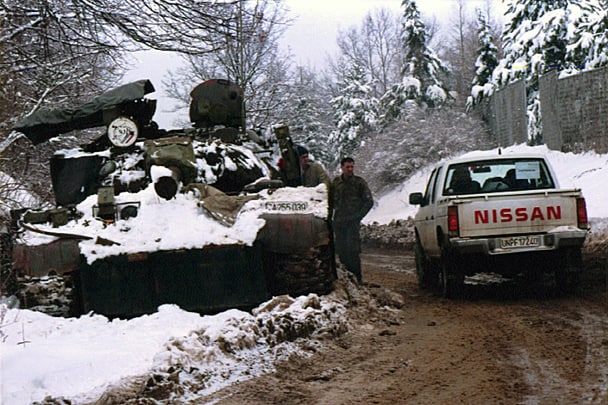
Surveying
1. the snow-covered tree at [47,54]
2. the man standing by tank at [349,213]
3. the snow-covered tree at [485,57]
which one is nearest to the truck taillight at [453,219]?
the man standing by tank at [349,213]

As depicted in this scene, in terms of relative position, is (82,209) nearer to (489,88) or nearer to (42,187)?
(42,187)

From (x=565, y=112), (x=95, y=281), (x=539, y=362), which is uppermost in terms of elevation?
(x=565, y=112)

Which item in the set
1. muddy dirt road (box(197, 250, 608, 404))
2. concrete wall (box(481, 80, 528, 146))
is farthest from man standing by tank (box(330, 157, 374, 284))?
concrete wall (box(481, 80, 528, 146))

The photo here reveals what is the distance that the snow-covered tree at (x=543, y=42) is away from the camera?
94.6ft

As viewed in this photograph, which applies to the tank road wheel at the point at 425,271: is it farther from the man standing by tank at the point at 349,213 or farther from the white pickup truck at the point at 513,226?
the white pickup truck at the point at 513,226

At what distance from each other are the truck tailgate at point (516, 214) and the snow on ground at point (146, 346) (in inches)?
76.1

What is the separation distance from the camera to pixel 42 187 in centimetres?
1452

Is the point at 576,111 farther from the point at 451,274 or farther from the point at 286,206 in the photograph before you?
the point at 286,206

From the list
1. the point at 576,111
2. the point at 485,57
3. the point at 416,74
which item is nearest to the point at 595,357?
the point at 576,111

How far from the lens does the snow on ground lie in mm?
5230

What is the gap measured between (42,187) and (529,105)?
2385 cm

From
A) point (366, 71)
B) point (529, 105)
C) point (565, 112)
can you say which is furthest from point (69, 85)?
point (366, 71)

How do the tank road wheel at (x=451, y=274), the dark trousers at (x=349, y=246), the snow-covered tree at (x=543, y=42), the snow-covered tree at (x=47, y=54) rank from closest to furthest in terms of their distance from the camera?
1. the snow-covered tree at (x=47, y=54)
2. the tank road wheel at (x=451, y=274)
3. the dark trousers at (x=349, y=246)
4. the snow-covered tree at (x=543, y=42)

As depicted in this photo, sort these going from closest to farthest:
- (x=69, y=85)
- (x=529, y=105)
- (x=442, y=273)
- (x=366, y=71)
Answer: (x=442, y=273) → (x=69, y=85) → (x=529, y=105) → (x=366, y=71)
